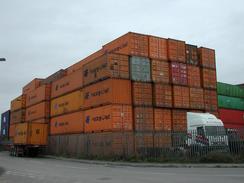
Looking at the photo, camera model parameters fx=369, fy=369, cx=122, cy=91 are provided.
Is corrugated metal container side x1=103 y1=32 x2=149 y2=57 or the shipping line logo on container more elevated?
corrugated metal container side x1=103 y1=32 x2=149 y2=57

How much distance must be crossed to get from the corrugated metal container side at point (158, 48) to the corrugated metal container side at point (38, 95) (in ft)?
53.0

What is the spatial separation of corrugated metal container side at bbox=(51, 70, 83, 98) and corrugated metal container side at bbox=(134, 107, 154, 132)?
727 centimetres

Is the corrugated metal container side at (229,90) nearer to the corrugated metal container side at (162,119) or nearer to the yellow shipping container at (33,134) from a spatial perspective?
the corrugated metal container side at (162,119)

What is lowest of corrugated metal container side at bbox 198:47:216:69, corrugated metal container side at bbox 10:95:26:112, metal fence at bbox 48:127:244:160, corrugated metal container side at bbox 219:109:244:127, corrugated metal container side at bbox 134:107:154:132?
metal fence at bbox 48:127:244:160

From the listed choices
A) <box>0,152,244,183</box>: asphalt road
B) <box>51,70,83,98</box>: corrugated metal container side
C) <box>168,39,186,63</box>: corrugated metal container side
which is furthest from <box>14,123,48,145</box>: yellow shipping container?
<box>0,152,244,183</box>: asphalt road

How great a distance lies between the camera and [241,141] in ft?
72.1

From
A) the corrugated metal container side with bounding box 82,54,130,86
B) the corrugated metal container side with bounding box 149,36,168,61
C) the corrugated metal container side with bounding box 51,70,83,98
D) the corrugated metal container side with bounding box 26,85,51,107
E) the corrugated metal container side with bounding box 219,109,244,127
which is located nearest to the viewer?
the corrugated metal container side with bounding box 82,54,130,86

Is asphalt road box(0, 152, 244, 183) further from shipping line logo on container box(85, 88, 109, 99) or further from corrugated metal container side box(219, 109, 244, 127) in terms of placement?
corrugated metal container side box(219, 109, 244, 127)

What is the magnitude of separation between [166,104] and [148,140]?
3795 millimetres

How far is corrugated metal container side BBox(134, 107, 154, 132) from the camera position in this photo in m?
26.8

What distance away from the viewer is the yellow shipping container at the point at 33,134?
3562cm

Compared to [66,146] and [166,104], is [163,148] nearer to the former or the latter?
[166,104]

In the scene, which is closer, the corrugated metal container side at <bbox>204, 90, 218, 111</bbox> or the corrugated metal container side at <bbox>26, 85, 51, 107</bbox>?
the corrugated metal container side at <bbox>204, 90, 218, 111</bbox>

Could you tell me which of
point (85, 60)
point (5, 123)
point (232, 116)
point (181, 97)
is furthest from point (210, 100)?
point (5, 123)
